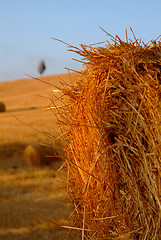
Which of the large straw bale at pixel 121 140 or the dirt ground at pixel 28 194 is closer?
the large straw bale at pixel 121 140

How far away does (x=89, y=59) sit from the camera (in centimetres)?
306

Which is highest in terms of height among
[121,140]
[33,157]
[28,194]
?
[121,140]

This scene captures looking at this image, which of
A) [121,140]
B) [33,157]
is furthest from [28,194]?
[121,140]

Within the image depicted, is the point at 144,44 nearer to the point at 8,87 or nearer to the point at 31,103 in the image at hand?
the point at 31,103

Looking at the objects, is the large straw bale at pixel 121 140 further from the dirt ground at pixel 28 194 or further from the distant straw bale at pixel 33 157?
the distant straw bale at pixel 33 157

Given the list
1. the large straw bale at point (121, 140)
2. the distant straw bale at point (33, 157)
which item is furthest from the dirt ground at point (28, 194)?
the large straw bale at point (121, 140)

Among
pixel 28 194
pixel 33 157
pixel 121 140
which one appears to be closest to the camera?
pixel 121 140

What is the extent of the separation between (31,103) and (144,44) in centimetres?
3423

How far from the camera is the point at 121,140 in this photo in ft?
9.11

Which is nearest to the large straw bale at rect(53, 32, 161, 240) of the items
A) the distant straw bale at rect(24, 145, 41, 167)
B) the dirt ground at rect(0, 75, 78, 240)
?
the dirt ground at rect(0, 75, 78, 240)

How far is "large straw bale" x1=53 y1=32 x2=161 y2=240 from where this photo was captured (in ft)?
8.63

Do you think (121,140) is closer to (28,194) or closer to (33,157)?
(28,194)

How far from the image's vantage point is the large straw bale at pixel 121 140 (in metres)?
2.63

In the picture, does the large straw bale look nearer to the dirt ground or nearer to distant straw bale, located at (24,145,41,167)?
the dirt ground
